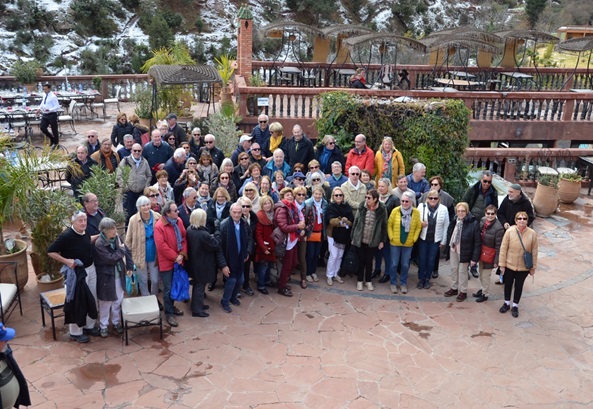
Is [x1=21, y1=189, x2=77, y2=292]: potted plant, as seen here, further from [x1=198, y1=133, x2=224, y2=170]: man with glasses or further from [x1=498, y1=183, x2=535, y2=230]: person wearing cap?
[x1=498, y1=183, x2=535, y2=230]: person wearing cap

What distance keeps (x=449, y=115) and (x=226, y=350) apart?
6694mm

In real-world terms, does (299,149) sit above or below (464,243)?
above

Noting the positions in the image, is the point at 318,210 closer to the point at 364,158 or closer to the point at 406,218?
the point at 406,218

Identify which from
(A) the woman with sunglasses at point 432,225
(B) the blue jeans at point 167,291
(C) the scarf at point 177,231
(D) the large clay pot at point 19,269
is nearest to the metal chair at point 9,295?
(D) the large clay pot at point 19,269

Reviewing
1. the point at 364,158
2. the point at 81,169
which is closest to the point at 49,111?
the point at 81,169

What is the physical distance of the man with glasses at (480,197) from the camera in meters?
10.0

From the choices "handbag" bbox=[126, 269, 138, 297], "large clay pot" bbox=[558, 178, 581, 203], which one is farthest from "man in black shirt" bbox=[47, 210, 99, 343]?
"large clay pot" bbox=[558, 178, 581, 203]

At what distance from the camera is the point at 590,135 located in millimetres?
17969

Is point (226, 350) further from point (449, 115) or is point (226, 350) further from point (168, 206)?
point (449, 115)

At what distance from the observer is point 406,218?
938cm

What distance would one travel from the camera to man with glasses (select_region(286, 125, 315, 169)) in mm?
11289

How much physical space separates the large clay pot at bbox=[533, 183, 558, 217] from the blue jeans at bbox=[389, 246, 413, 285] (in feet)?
16.4

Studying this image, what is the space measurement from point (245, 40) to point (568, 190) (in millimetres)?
10500

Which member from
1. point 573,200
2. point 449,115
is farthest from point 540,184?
point 449,115
